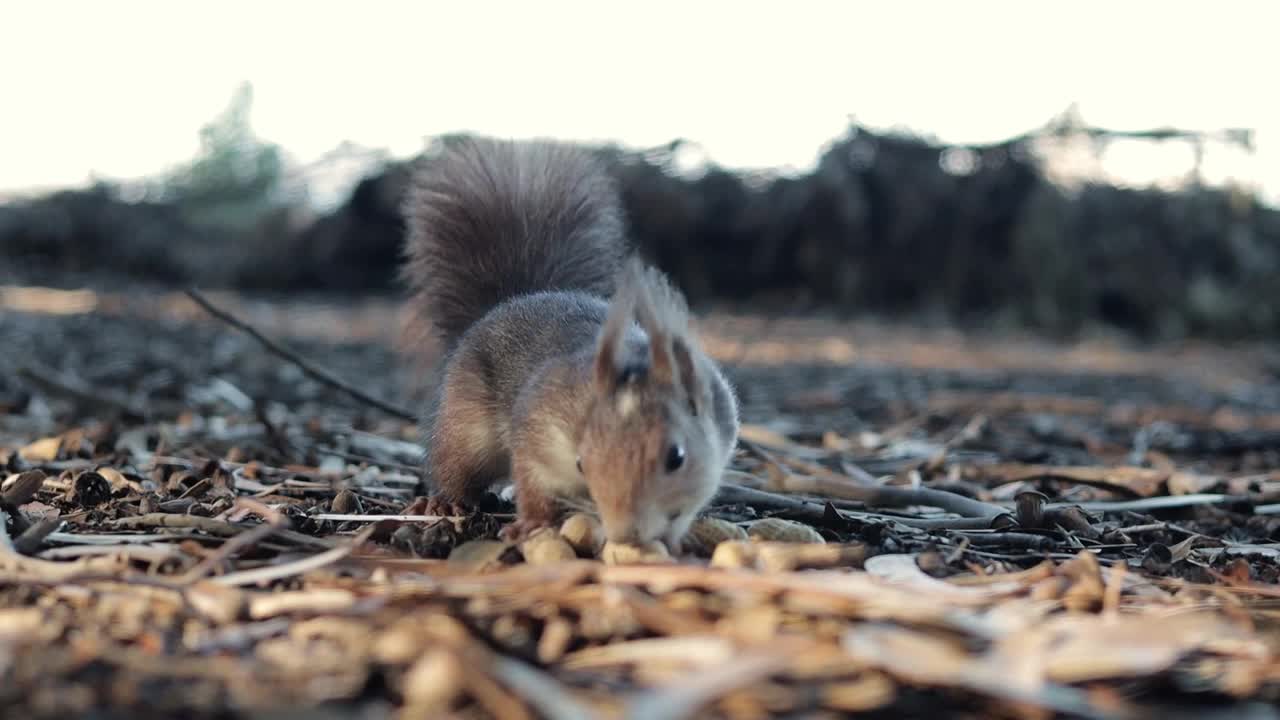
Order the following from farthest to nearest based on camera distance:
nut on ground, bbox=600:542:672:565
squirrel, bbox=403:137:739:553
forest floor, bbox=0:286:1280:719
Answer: squirrel, bbox=403:137:739:553 < nut on ground, bbox=600:542:672:565 < forest floor, bbox=0:286:1280:719

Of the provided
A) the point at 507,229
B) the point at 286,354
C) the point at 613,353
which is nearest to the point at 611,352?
the point at 613,353

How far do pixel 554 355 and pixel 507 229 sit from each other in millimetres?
890

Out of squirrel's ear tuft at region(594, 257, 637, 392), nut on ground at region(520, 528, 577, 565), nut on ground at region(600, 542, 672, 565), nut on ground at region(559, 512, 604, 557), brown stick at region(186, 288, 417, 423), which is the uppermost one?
squirrel's ear tuft at region(594, 257, 637, 392)

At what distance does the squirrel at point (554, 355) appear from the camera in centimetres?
227

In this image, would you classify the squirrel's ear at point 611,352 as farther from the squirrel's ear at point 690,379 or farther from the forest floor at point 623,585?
the forest floor at point 623,585

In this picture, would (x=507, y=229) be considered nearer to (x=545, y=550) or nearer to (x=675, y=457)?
(x=675, y=457)

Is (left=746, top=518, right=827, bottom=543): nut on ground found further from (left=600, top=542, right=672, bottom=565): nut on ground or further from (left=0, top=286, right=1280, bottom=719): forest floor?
(left=600, top=542, right=672, bottom=565): nut on ground

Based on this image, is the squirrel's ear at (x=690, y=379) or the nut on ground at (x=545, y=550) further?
the squirrel's ear at (x=690, y=379)

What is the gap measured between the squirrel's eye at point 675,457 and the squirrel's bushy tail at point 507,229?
143 cm

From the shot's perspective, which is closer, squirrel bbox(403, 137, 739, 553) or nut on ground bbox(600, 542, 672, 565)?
nut on ground bbox(600, 542, 672, 565)

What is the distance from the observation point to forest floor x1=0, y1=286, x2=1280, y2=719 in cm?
149

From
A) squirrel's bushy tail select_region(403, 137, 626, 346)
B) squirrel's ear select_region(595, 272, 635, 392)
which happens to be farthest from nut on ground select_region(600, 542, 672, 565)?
squirrel's bushy tail select_region(403, 137, 626, 346)

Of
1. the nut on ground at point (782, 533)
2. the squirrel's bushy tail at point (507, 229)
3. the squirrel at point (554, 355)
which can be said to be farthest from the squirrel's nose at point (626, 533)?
the squirrel's bushy tail at point (507, 229)

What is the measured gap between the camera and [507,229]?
3598 mm
